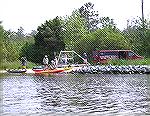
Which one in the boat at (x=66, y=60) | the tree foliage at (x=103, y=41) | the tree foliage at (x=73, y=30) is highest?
the tree foliage at (x=73, y=30)

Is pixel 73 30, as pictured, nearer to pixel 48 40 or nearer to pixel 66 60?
pixel 48 40

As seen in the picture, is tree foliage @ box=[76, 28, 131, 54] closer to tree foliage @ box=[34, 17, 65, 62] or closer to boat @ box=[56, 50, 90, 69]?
tree foliage @ box=[34, 17, 65, 62]

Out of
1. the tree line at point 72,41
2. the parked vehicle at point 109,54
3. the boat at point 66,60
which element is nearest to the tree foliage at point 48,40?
the tree line at point 72,41

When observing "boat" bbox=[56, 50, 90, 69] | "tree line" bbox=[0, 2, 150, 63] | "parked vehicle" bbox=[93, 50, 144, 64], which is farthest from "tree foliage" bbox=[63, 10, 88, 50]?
"parked vehicle" bbox=[93, 50, 144, 64]

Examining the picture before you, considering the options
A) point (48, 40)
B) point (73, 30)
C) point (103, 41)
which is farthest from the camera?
point (73, 30)

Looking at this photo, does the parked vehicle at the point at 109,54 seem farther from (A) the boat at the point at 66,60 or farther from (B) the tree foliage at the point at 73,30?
(B) the tree foliage at the point at 73,30

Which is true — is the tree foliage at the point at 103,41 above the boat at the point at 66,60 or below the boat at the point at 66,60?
above

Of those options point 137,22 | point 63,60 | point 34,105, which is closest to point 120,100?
point 34,105

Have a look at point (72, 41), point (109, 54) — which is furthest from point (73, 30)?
point (109, 54)

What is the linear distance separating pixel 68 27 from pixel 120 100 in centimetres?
3965

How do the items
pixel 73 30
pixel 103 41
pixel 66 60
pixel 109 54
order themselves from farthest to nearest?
pixel 73 30 → pixel 103 41 → pixel 109 54 → pixel 66 60

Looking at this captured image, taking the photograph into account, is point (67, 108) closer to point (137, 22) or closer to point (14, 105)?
point (14, 105)

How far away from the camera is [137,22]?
51.5 metres

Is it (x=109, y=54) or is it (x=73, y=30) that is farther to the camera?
(x=73, y=30)
